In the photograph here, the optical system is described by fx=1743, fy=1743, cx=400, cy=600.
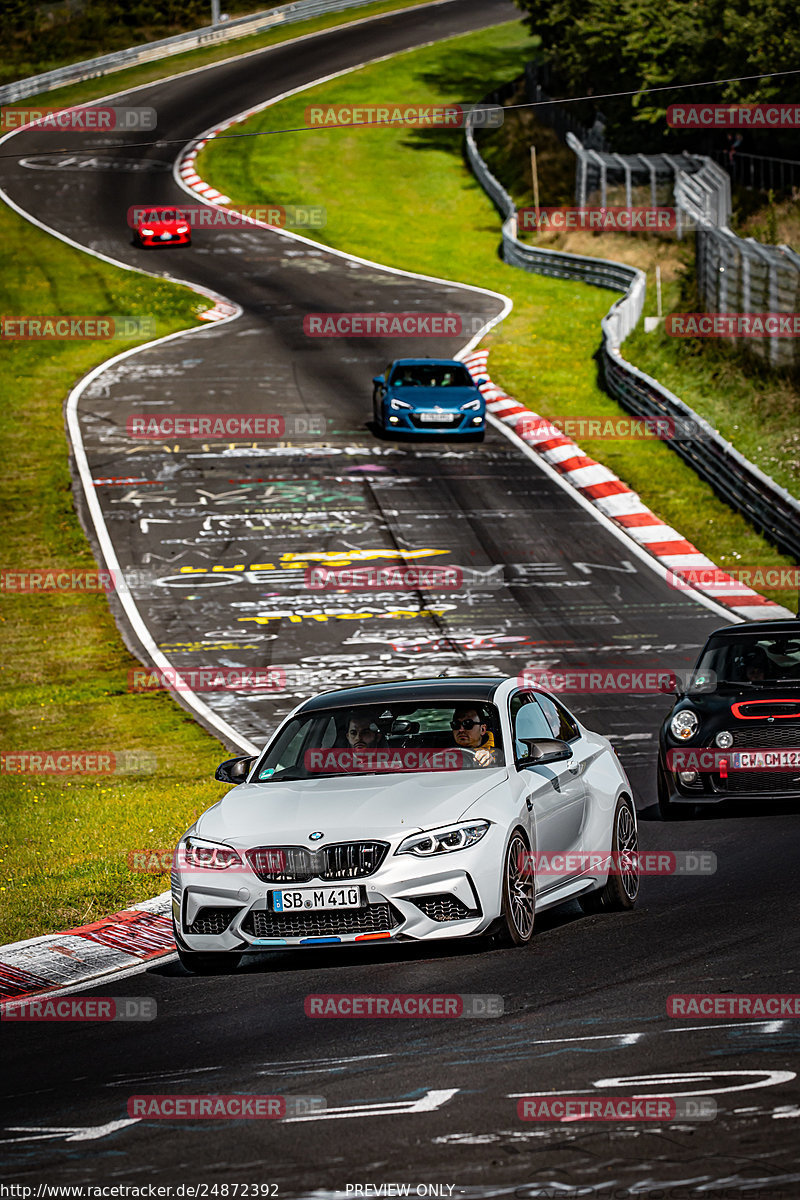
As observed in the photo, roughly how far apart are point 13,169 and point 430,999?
60163mm

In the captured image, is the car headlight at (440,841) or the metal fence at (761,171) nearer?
the car headlight at (440,841)

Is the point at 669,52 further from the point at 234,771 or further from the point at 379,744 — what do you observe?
the point at 234,771

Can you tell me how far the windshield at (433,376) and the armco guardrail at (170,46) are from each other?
45.1 m

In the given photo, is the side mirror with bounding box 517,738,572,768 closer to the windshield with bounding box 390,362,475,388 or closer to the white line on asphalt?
the white line on asphalt

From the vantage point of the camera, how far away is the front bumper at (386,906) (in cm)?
859

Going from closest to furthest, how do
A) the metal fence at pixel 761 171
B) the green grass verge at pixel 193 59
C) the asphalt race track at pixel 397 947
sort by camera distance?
the asphalt race track at pixel 397 947
the metal fence at pixel 761 171
the green grass verge at pixel 193 59

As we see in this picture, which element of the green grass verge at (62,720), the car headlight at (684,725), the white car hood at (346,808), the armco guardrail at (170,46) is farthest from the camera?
the armco guardrail at (170,46)

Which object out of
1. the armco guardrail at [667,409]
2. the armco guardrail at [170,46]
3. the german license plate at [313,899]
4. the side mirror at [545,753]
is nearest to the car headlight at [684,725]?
the side mirror at [545,753]

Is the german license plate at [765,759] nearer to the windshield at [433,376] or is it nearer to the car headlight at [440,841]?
the car headlight at [440,841]

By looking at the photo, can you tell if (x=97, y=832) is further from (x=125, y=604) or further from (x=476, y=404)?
(x=476, y=404)

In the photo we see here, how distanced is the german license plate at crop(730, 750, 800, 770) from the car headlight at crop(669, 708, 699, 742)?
0.40 m

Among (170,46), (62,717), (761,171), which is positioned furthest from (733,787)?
(170,46)

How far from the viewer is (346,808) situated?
29.3 feet

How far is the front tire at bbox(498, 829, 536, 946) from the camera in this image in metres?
8.88
